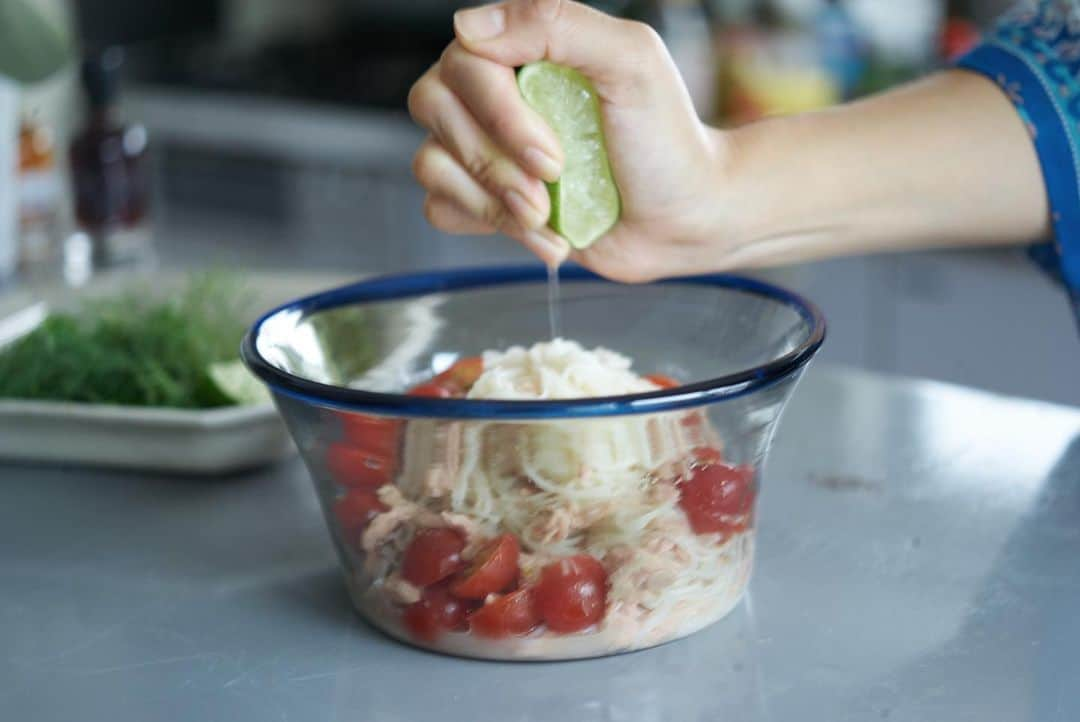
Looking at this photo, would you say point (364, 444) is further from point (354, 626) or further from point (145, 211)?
point (145, 211)

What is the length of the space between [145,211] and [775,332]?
1079 millimetres

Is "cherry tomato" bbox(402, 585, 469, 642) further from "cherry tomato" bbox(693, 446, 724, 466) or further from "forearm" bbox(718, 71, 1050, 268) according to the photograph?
"forearm" bbox(718, 71, 1050, 268)

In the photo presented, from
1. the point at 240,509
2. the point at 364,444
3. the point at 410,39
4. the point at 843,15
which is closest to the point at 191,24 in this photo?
the point at 410,39

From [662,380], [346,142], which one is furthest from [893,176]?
[346,142]

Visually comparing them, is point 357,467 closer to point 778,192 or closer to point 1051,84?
point 778,192

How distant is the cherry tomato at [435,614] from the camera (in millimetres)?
723

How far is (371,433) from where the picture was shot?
71 cm

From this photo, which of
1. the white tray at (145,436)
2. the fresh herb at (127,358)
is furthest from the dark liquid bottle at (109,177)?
the white tray at (145,436)

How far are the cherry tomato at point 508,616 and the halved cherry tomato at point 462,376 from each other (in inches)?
5.7

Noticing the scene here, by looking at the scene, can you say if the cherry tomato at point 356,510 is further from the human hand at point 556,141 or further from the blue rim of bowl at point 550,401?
the human hand at point 556,141

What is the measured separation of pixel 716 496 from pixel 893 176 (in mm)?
347

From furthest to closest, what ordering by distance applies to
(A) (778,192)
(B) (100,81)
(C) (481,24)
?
1. (B) (100,81)
2. (A) (778,192)
3. (C) (481,24)

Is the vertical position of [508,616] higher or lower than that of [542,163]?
lower

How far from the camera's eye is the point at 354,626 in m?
0.77
